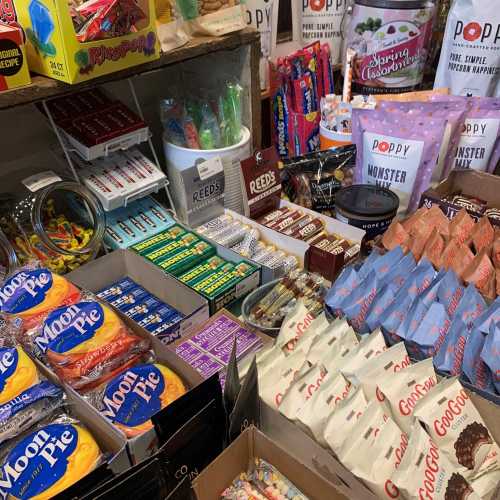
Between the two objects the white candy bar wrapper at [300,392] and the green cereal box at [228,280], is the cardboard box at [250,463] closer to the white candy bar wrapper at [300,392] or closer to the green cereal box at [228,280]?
the white candy bar wrapper at [300,392]

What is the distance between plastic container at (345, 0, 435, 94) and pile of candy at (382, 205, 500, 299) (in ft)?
2.41

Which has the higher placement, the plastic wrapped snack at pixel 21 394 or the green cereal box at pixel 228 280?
the plastic wrapped snack at pixel 21 394

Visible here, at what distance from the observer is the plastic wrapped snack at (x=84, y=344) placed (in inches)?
38.8

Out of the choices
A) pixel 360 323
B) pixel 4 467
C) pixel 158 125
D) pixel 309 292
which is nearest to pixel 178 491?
pixel 4 467

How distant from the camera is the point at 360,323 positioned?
3.71ft

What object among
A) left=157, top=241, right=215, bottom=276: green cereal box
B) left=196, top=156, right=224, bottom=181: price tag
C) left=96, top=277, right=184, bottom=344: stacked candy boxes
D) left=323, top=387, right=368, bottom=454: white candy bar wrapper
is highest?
left=196, top=156, right=224, bottom=181: price tag

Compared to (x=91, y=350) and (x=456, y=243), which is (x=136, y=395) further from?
(x=456, y=243)

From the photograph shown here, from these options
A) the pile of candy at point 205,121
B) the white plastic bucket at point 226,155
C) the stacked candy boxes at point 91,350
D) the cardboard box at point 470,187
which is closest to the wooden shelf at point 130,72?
the pile of candy at point 205,121

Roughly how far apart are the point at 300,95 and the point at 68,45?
3.32ft

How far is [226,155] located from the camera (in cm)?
157

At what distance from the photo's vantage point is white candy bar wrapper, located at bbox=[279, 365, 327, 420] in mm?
896

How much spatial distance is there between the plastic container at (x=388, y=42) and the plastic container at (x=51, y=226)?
1192mm

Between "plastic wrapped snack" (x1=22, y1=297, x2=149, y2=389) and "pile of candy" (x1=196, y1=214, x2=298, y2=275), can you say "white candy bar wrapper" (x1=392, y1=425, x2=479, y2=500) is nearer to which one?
"plastic wrapped snack" (x1=22, y1=297, x2=149, y2=389)

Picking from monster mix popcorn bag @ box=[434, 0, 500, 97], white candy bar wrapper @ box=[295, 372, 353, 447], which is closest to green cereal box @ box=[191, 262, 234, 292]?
white candy bar wrapper @ box=[295, 372, 353, 447]
